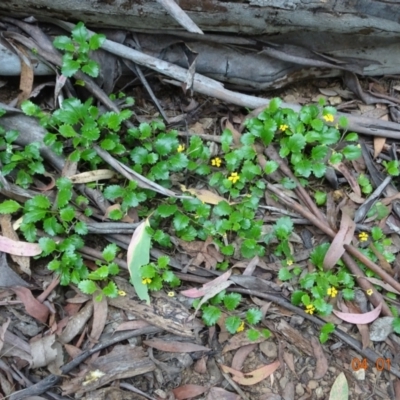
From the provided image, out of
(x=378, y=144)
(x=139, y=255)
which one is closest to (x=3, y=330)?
(x=139, y=255)

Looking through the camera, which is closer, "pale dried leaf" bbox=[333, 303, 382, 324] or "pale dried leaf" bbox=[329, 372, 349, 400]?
"pale dried leaf" bbox=[329, 372, 349, 400]

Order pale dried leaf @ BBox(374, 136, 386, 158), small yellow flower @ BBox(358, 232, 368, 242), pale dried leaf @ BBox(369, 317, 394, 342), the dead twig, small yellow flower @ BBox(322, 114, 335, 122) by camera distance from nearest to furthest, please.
Result: the dead twig
pale dried leaf @ BBox(369, 317, 394, 342)
small yellow flower @ BBox(358, 232, 368, 242)
small yellow flower @ BBox(322, 114, 335, 122)
pale dried leaf @ BBox(374, 136, 386, 158)

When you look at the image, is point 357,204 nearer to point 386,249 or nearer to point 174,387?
point 386,249

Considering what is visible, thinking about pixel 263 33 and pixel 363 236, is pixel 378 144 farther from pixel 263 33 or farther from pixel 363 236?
pixel 263 33

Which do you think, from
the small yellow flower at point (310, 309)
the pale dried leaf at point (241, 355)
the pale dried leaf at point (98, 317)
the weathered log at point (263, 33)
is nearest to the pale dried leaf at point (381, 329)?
the small yellow flower at point (310, 309)

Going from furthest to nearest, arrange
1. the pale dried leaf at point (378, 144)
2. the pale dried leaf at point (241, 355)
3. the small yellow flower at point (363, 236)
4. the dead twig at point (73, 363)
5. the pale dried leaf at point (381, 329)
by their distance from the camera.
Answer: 1. the pale dried leaf at point (378, 144)
2. the small yellow flower at point (363, 236)
3. the pale dried leaf at point (381, 329)
4. the pale dried leaf at point (241, 355)
5. the dead twig at point (73, 363)

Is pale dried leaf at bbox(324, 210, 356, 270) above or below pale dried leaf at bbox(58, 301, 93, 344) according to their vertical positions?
above

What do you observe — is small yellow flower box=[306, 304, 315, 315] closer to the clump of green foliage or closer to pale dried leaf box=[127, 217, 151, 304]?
the clump of green foliage

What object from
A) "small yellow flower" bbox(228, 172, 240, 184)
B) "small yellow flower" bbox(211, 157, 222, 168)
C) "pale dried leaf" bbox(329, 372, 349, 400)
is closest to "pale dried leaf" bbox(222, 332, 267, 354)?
"pale dried leaf" bbox(329, 372, 349, 400)

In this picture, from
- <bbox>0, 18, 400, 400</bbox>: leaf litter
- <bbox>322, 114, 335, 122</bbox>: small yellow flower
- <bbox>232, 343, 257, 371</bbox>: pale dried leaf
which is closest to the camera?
<bbox>0, 18, 400, 400</bbox>: leaf litter

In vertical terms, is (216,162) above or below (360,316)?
above

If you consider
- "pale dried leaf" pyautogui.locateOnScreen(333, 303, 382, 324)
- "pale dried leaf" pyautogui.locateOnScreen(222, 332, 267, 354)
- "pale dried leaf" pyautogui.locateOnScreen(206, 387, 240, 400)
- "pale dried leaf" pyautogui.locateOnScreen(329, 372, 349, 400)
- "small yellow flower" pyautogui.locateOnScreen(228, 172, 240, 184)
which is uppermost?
"small yellow flower" pyautogui.locateOnScreen(228, 172, 240, 184)

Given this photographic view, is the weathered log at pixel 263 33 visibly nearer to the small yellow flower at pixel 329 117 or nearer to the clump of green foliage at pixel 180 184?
the clump of green foliage at pixel 180 184
